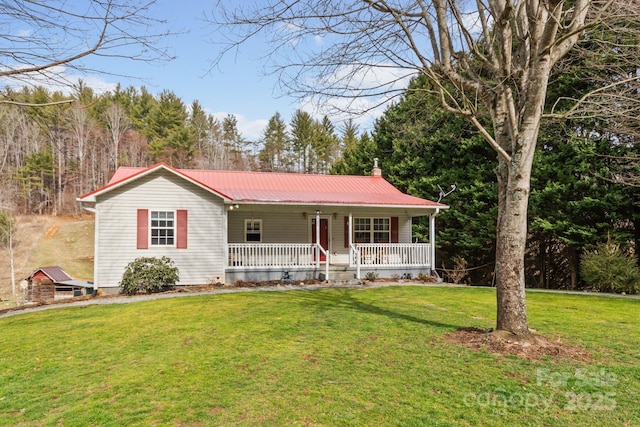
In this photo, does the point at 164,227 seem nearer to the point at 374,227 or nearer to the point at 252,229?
the point at 252,229

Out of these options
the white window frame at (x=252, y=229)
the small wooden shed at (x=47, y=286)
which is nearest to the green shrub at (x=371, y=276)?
the white window frame at (x=252, y=229)

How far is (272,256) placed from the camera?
14070mm

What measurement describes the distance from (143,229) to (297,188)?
6852mm

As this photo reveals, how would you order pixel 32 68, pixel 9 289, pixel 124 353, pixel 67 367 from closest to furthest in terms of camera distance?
pixel 32 68 < pixel 67 367 < pixel 124 353 < pixel 9 289

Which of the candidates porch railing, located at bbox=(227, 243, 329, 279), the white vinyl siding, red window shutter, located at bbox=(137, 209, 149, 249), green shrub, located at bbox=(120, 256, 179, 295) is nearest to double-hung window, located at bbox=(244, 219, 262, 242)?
porch railing, located at bbox=(227, 243, 329, 279)

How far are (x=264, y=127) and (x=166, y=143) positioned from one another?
1157 centimetres

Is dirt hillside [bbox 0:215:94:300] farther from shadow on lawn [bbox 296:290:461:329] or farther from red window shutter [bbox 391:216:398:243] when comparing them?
shadow on lawn [bbox 296:290:461:329]

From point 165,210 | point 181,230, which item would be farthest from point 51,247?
point 181,230

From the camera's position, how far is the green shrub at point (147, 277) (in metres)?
11.6

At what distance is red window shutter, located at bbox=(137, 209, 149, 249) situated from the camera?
12352mm

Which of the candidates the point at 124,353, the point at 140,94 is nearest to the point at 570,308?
the point at 124,353

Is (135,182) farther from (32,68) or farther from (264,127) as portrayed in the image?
(264,127)

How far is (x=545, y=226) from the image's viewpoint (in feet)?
47.6

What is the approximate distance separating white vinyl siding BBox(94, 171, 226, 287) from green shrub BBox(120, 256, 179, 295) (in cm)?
56
